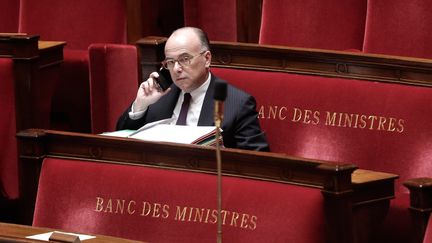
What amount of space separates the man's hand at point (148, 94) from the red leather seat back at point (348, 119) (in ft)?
0.24

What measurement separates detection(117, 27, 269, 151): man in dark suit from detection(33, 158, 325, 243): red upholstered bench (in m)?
0.13

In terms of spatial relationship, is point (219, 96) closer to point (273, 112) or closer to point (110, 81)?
point (273, 112)

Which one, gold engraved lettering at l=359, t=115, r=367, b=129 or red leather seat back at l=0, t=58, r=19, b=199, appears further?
red leather seat back at l=0, t=58, r=19, b=199

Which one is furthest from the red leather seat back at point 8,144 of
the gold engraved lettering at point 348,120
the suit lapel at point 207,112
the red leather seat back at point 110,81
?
the gold engraved lettering at point 348,120

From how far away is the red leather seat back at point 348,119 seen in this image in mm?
795

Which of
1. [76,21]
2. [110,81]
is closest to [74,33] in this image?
[76,21]

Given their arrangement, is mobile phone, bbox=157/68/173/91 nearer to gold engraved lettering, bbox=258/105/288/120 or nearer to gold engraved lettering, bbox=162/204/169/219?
gold engraved lettering, bbox=258/105/288/120

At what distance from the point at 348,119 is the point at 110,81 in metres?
→ 0.30

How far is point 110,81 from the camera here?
1.02m

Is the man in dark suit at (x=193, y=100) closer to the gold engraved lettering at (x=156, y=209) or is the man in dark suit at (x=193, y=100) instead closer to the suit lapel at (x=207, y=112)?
the suit lapel at (x=207, y=112)

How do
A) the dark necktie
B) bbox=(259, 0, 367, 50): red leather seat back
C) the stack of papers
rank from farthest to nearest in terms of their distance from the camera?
bbox=(259, 0, 367, 50): red leather seat back < the dark necktie < the stack of papers

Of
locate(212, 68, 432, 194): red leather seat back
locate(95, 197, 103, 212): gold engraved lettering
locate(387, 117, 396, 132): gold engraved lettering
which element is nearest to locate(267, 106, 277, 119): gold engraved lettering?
locate(212, 68, 432, 194): red leather seat back

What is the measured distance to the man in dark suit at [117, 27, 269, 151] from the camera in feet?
2.66

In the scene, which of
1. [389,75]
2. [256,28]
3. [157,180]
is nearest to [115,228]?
[157,180]
